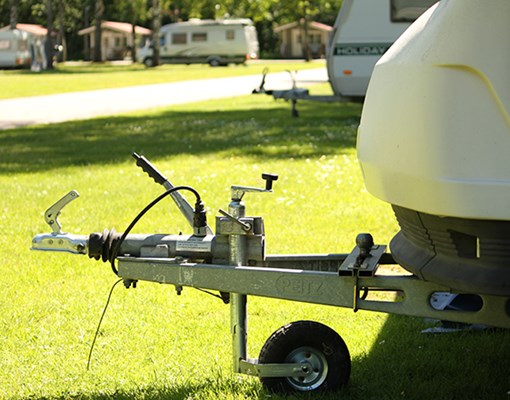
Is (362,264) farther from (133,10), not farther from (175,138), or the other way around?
(133,10)

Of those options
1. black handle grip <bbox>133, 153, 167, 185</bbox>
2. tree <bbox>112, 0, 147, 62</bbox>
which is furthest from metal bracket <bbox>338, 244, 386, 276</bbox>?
tree <bbox>112, 0, 147, 62</bbox>

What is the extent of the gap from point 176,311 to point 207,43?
56.3m

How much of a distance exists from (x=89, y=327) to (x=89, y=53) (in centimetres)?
7655

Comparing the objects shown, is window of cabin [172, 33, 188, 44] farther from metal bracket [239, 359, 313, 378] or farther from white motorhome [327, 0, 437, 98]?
metal bracket [239, 359, 313, 378]

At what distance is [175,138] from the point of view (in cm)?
1498

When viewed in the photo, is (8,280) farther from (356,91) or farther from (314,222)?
(356,91)

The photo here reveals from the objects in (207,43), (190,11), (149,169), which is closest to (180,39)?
(207,43)

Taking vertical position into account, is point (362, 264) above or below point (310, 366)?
above

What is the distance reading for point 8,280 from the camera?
6176 millimetres

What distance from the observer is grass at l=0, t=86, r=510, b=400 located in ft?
14.2

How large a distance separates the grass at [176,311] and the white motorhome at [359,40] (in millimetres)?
4278

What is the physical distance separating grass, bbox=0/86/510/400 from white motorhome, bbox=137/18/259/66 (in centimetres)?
4852

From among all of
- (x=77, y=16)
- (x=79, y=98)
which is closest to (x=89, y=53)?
(x=77, y=16)

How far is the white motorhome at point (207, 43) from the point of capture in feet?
198
